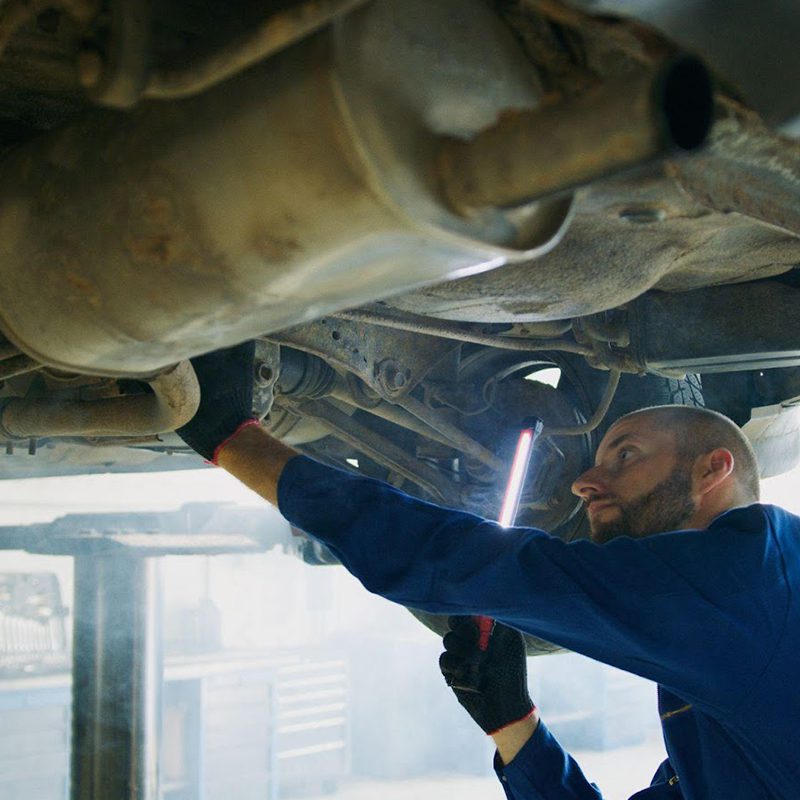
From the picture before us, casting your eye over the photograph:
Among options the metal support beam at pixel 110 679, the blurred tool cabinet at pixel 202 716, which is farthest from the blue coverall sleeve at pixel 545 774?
the blurred tool cabinet at pixel 202 716

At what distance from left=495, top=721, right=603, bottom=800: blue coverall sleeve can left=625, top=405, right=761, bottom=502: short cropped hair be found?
1.79 ft

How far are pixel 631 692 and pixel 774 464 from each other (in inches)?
206

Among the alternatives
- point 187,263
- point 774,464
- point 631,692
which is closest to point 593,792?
point 774,464

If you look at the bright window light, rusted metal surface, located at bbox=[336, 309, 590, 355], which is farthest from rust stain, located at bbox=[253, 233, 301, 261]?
the bright window light

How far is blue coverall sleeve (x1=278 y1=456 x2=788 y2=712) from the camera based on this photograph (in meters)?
1.32

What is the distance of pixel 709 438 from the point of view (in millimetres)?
1714

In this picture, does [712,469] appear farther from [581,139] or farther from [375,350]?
[581,139]

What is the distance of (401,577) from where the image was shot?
1344 millimetres

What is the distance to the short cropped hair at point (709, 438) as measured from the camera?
1.69 metres

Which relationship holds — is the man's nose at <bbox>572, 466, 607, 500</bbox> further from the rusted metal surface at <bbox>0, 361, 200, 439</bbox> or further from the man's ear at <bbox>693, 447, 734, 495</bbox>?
the rusted metal surface at <bbox>0, 361, 200, 439</bbox>

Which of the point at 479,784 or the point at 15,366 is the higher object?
the point at 15,366

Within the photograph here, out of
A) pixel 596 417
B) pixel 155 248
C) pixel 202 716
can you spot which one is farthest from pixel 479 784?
pixel 155 248

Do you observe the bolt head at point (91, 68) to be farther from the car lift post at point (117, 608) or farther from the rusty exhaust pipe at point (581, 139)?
the car lift post at point (117, 608)

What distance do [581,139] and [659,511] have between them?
3.62ft
